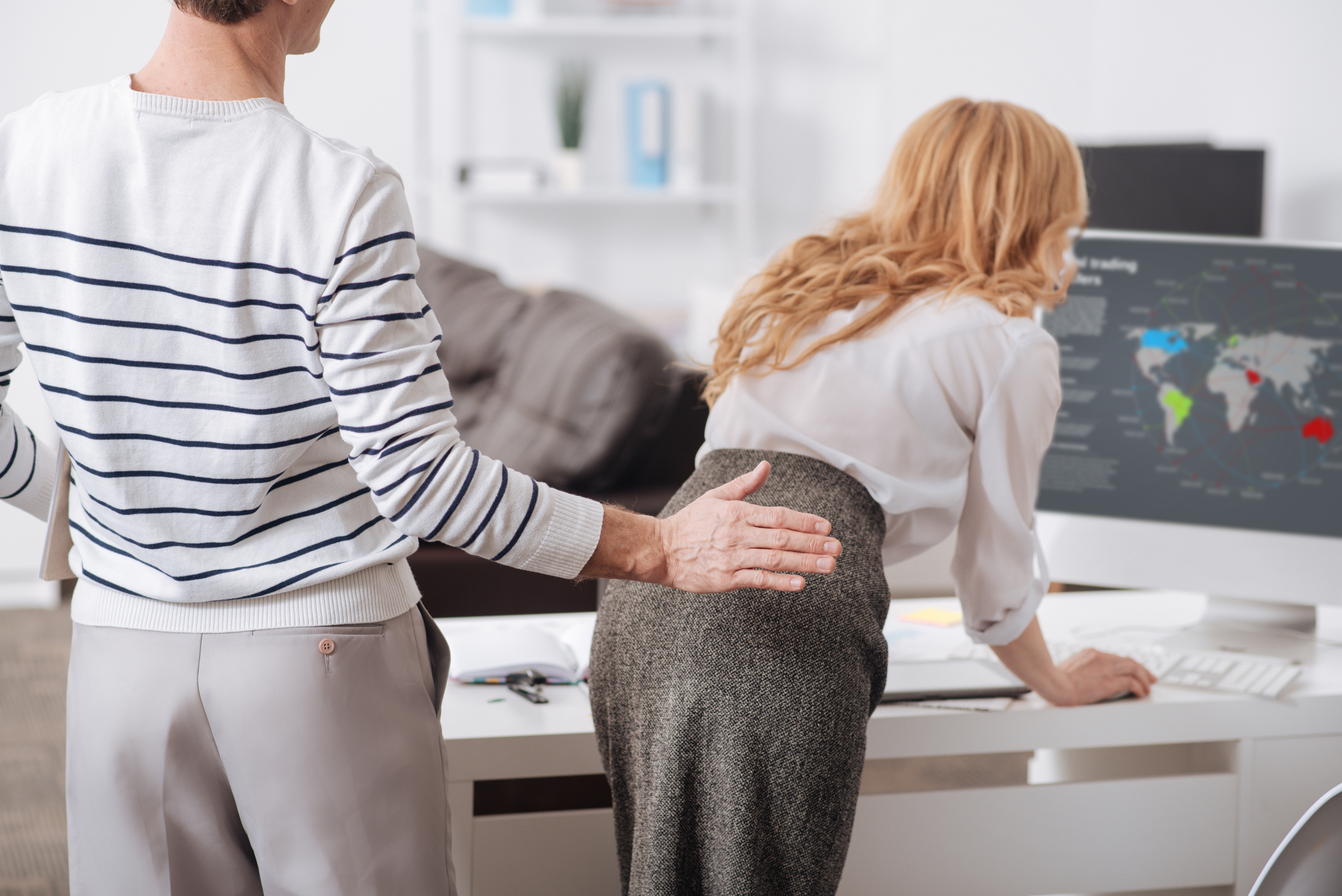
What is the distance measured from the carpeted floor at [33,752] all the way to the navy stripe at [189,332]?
3.89 ft

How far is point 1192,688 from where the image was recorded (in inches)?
57.9

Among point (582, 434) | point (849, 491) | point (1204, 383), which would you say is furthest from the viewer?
point (582, 434)

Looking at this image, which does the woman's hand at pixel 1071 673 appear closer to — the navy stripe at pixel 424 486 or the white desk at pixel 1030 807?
the white desk at pixel 1030 807

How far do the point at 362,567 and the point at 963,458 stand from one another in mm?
633

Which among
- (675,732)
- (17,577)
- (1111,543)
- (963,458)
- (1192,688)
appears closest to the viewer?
(675,732)

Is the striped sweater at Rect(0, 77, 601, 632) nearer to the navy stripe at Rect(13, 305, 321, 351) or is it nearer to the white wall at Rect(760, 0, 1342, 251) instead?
the navy stripe at Rect(13, 305, 321, 351)

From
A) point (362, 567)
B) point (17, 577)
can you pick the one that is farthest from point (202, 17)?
point (17, 577)

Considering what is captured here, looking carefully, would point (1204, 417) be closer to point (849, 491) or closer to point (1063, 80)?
point (849, 491)

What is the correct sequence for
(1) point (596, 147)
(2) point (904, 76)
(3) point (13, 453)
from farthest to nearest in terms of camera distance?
(1) point (596, 147) → (2) point (904, 76) → (3) point (13, 453)

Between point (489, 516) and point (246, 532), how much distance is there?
0.18 m

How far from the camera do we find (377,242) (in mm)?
825

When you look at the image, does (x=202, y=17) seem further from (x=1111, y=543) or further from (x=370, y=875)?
(x=1111, y=543)

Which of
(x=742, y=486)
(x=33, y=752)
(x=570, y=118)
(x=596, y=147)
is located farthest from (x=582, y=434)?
(x=596, y=147)

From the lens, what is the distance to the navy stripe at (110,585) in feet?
2.95
